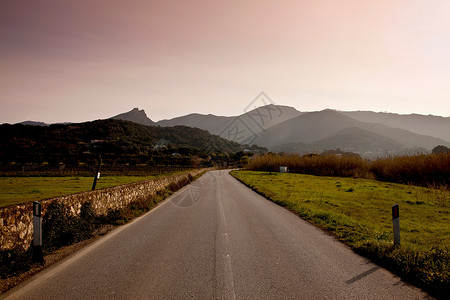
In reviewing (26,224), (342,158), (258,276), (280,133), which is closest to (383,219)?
(258,276)

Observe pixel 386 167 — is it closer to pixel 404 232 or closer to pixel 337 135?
pixel 404 232

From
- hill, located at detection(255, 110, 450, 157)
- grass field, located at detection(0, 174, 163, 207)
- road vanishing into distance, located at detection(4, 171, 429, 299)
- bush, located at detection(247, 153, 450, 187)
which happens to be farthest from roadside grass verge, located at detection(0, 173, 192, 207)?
hill, located at detection(255, 110, 450, 157)

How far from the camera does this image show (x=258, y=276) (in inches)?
195

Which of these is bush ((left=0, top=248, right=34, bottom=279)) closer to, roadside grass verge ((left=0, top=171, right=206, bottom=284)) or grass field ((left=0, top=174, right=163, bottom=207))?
roadside grass verge ((left=0, top=171, right=206, bottom=284))

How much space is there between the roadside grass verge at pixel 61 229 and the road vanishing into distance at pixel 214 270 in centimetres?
51

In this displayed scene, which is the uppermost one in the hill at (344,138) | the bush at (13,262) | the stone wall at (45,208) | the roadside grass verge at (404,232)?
the hill at (344,138)

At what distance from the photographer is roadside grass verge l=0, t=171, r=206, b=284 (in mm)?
5273

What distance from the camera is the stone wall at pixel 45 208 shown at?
5.50 m

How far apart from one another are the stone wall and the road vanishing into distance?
95cm

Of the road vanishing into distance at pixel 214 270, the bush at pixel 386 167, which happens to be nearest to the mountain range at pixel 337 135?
the bush at pixel 386 167

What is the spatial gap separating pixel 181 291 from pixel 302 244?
157 inches

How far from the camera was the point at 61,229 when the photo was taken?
23.9 feet

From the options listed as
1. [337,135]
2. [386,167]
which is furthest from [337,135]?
[386,167]

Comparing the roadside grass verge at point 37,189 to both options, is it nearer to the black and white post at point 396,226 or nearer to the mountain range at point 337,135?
the black and white post at point 396,226
